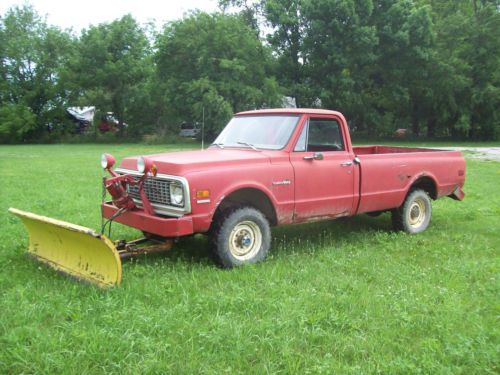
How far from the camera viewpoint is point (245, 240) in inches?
228

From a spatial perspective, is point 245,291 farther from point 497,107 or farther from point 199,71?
point 497,107

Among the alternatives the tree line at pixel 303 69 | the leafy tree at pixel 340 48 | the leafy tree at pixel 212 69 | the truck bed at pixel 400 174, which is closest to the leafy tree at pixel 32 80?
the tree line at pixel 303 69

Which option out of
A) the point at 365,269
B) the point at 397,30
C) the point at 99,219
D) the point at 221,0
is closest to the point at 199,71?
the point at 221,0

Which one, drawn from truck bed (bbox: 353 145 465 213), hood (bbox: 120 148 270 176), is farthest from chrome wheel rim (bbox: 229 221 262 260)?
truck bed (bbox: 353 145 465 213)

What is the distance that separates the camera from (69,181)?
13258 mm

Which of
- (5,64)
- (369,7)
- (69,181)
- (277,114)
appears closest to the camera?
(277,114)

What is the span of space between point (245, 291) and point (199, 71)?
1271 inches

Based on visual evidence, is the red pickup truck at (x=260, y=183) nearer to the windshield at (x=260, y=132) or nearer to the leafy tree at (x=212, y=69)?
the windshield at (x=260, y=132)

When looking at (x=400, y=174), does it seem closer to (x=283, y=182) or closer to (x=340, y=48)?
(x=283, y=182)

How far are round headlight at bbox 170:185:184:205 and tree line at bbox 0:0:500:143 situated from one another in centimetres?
2674

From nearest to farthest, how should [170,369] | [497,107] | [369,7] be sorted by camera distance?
[170,369]
[369,7]
[497,107]

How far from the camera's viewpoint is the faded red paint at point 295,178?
5.35 meters

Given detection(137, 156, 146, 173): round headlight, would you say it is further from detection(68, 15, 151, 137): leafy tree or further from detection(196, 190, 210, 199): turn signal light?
detection(68, 15, 151, 137): leafy tree

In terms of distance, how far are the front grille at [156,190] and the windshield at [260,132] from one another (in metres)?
1.41
